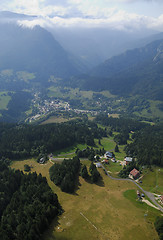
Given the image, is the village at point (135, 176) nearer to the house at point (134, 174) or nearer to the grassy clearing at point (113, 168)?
the house at point (134, 174)

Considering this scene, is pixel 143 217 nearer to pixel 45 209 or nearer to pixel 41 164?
pixel 45 209

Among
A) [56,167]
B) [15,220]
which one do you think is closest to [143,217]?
[15,220]

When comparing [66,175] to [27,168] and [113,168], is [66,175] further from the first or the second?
[113,168]

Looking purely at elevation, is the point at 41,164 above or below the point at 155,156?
below

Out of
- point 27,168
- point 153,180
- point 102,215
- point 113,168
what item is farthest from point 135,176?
point 27,168

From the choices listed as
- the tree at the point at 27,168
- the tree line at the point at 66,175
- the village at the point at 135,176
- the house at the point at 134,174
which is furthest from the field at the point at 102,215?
the tree at the point at 27,168

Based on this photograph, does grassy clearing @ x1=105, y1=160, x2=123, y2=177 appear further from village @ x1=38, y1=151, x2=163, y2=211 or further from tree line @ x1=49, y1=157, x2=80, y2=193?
tree line @ x1=49, y1=157, x2=80, y2=193
